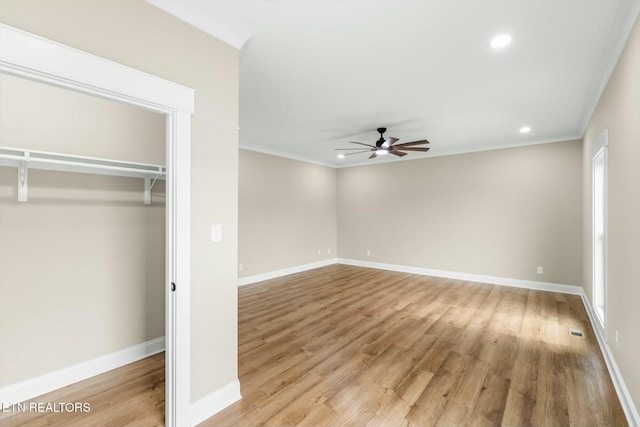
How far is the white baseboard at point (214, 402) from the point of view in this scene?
1.85 metres

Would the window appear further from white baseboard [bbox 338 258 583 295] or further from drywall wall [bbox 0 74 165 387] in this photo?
drywall wall [bbox 0 74 165 387]

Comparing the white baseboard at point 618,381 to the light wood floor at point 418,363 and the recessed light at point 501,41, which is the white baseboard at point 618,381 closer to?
the light wood floor at point 418,363

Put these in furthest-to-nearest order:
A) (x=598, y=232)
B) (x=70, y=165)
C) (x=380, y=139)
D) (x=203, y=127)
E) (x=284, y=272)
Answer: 1. (x=284, y=272)
2. (x=380, y=139)
3. (x=598, y=232)
4. (x=70, y=165)
5. (x=203, y=127)

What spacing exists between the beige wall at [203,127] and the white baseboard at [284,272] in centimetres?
343

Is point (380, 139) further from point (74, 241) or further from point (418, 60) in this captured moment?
point (74, 241)

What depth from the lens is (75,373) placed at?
7.58ft

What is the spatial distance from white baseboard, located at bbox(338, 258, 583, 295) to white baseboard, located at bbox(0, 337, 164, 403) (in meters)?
5.17

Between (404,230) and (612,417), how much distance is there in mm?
4827

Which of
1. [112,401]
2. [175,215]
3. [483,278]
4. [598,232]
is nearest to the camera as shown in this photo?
[175,215]

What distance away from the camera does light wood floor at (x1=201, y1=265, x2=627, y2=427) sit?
1.95 meters

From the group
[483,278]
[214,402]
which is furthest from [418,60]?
[483,278]

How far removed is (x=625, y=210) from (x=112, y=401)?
4037 millimetres

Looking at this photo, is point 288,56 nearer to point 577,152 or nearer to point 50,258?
point 50,258

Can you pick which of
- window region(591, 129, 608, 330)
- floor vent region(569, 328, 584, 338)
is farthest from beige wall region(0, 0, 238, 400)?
window region(591, 129, 608, 330)
